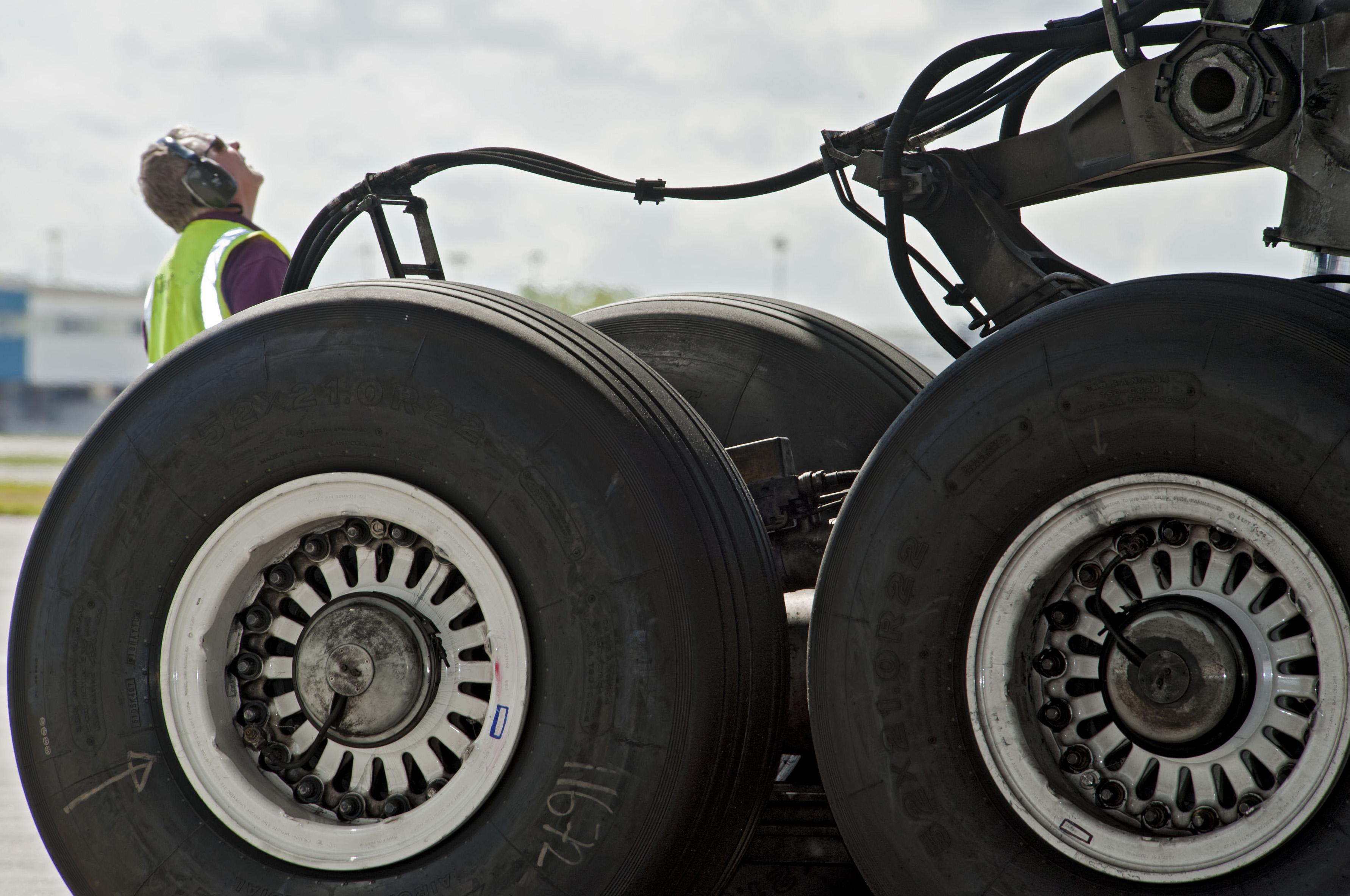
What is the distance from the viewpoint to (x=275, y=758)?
2.41 m

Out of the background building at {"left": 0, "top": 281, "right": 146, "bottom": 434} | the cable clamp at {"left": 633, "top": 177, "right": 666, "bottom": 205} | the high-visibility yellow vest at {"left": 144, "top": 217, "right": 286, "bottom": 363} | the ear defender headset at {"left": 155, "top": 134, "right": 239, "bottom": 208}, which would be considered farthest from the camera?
the background building at {"left": 0, "top": 281, "right": 146, "bottom": 434}

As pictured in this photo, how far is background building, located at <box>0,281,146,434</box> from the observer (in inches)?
2372

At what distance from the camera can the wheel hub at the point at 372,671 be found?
2328 mm

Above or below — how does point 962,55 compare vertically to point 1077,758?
above

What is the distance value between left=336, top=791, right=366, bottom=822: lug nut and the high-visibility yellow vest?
77.7 inches

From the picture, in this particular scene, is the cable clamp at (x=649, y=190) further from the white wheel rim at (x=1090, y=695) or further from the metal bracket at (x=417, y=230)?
the white wheel rim at (x=1090, y=695)

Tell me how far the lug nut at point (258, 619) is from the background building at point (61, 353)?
6168cm

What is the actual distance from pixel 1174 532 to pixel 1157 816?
1.51 ft

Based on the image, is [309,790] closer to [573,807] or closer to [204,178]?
[573,807]

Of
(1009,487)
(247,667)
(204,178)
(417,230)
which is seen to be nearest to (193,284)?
(204,178)

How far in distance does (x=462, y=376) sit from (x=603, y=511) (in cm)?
36

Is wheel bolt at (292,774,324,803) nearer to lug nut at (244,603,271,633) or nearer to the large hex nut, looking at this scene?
lug nut at (244,603,271,633)

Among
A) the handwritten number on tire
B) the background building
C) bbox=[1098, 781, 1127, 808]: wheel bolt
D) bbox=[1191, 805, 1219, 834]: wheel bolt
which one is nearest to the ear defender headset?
the handwritten number on tire

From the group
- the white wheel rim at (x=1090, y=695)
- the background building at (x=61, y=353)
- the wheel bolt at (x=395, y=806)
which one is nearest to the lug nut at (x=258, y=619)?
the wheel bolt at (x=395, y=806)
